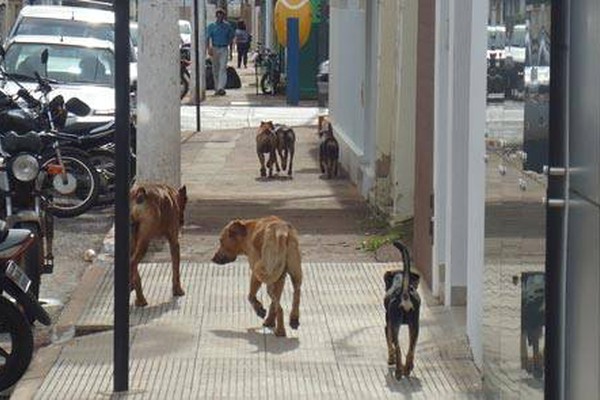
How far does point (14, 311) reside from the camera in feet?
26.5

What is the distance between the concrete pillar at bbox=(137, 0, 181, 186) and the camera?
1280 centimetres

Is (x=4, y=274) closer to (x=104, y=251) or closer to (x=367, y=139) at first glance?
(x=104, y=251)

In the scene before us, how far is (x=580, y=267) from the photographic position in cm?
466

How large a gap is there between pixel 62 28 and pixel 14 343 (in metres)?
12.5

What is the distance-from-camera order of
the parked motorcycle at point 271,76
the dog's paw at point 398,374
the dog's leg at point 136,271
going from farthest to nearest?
the parked motorcycle at point 271,76 < the dog's leg at point 136,271 < the dog's paw at point 398,374

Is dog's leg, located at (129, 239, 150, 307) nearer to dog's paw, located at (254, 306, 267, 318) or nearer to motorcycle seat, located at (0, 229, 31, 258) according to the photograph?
dog's paw, located at (254, 306, 267, 318)

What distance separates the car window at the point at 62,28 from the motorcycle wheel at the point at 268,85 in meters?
14.4

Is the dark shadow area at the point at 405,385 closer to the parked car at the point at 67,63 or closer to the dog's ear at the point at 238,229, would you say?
the dog's ear at the point at 238,229

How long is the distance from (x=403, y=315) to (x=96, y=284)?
12.3 feet

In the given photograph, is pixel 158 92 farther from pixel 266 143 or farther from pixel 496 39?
pixel 496 39

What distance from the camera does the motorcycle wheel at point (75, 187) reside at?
48.3 ft

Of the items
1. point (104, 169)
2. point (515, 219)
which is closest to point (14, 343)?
point (515, 219)

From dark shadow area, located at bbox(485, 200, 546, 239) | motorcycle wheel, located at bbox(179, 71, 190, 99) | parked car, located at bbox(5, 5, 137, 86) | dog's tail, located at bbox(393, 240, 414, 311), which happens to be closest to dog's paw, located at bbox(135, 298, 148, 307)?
dog's tail, located at bbox(393, 240, 414, 311)

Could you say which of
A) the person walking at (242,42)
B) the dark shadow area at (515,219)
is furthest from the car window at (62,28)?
the person walking at (242,42)
